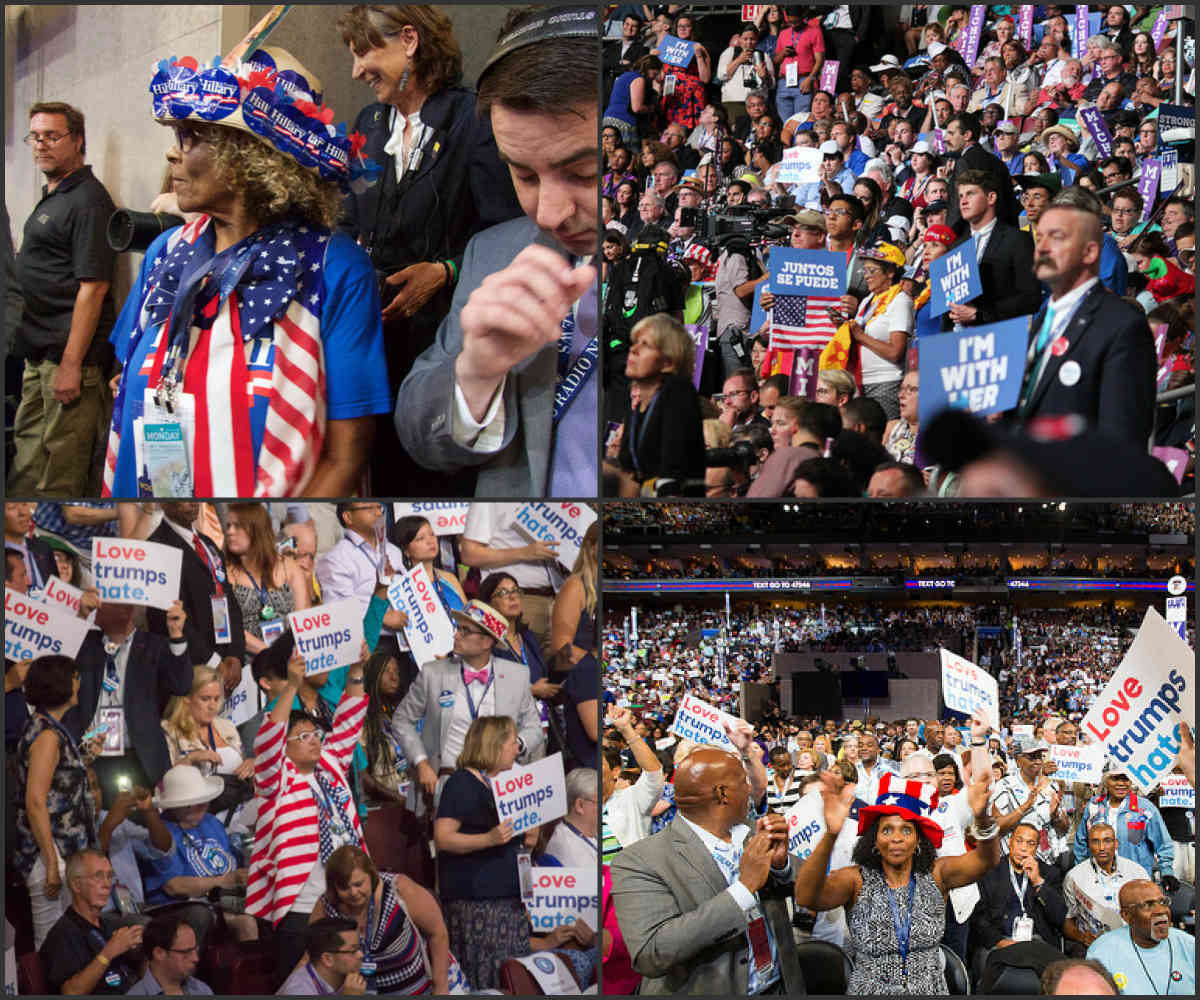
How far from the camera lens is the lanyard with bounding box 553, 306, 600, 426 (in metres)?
4.62

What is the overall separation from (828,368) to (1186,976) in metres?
2.42

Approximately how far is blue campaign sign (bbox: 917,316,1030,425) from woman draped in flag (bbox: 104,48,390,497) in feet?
6.16

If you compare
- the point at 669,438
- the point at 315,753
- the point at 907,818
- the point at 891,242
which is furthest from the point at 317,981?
the point at 891,242

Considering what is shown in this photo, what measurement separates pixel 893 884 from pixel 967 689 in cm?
71

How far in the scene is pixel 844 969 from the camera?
4633mm

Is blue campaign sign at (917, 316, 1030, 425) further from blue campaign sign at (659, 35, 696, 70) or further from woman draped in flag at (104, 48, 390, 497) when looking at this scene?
woman draped in flag at (104, 48, 390, 497)

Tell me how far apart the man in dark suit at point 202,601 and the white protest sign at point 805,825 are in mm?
1951

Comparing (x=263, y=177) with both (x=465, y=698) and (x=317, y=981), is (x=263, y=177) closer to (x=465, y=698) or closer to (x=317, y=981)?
(x=465, y=698)

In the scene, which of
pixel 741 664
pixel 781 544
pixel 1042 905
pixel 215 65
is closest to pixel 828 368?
pixel 781 544

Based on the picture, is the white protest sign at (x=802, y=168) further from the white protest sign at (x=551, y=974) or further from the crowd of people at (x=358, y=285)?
the white protest sign at (x=551, y=974)

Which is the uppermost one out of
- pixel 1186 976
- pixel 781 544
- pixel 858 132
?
pixel 858 132

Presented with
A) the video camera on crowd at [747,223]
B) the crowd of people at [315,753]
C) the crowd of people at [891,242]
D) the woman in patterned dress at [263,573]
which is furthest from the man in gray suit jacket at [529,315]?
the woman in patterned dress at [263,573]

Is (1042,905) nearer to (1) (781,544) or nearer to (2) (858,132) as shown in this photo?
(1) (781,544)

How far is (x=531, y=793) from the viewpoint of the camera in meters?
4.58
